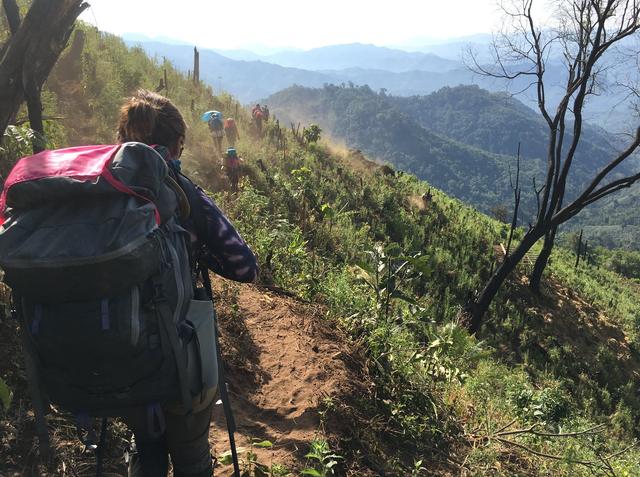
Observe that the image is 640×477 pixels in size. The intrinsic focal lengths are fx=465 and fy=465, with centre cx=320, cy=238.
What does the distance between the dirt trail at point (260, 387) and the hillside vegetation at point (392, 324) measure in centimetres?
1

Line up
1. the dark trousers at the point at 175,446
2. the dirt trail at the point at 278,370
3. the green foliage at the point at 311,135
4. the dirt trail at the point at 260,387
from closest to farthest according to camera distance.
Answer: the dark trousers at the point at 175,446, the dirt trail at the point at 260,387, the dirt trail at the point at 278,370, the green foliage at the point at 311,135

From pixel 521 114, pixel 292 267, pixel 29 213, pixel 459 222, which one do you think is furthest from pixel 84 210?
pixel 521 114

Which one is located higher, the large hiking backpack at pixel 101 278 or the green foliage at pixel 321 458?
the large hiking backpack at pixel 101 278

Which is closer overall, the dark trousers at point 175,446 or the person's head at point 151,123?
the dark trousers at point 175,446

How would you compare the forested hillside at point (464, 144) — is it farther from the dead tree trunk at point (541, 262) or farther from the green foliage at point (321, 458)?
the green foliage at point (321, 458)

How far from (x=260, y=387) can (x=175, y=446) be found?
1.71m

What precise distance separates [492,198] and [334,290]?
420 feet

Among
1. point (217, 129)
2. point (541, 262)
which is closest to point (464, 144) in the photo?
point (541, 262)

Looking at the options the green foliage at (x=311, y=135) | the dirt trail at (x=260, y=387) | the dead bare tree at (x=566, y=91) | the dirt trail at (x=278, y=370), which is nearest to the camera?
the dirt trail at (x=260, y=387)

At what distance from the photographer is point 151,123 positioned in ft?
5.84

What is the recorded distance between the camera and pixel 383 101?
167m

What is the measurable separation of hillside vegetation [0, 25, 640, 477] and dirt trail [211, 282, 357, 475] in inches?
1.2

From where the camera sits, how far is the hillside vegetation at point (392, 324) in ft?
9.57

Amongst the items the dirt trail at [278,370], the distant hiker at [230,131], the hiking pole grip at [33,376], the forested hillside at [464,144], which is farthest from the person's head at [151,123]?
the forested hillside at [464,144]
